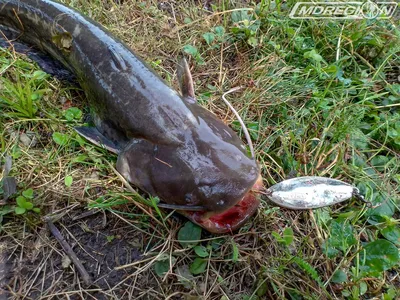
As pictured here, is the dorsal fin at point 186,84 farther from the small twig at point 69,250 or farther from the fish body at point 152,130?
the small twig at point 69,250

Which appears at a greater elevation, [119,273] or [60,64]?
[60,64]

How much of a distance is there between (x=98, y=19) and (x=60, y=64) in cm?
61

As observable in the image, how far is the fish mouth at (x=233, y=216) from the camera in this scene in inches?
76.4

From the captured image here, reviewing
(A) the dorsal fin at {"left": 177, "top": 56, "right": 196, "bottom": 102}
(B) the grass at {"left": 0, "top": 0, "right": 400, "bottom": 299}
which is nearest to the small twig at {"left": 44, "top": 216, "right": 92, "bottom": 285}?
(B) the grass at {"left": 0, "top": 0, "right": 400, "bottom": 299}

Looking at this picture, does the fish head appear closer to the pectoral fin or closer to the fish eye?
the fish eye

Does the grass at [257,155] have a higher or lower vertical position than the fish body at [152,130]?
lower

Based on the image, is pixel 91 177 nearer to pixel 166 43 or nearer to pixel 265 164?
pixel 265 164

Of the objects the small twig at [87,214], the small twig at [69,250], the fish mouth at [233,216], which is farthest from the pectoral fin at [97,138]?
the fish mouth at [233,216]

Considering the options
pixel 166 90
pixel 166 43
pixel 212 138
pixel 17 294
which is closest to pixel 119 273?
pixel 17 294

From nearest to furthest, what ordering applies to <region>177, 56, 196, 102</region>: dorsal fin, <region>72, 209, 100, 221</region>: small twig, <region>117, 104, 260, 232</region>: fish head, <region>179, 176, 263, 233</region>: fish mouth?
<region>117, 104, 260, 232</region>: fish head
<region>179, 176, 263, 233</region>: fish mouth
<region>72, 209, 100, 221</region>: small twig
<region>177, 56, 196, 102</region>: dorsal fin

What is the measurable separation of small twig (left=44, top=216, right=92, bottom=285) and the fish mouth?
0.62m

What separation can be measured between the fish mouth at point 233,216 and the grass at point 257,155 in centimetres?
10

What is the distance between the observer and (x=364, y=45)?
9.93 ft

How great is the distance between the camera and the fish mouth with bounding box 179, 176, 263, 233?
1.94 metres
